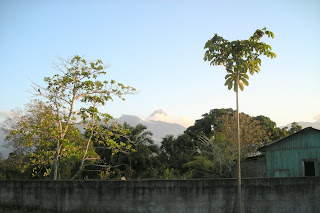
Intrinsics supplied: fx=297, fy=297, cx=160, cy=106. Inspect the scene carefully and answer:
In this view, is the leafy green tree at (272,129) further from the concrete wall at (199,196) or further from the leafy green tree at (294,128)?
the concrete wall at (199,196)

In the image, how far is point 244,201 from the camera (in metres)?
14.2

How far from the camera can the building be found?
19.2 metres

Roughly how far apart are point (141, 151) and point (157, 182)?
2093 cm

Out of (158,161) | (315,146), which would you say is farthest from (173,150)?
(315,146)

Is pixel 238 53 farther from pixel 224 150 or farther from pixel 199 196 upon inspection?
pixel 224 150

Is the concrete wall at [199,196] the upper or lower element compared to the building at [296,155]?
lower

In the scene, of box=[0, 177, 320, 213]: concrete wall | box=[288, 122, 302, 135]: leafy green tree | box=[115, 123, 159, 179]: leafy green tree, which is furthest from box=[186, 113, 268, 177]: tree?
box=[288, 122, 302, 135]: leafy green tree

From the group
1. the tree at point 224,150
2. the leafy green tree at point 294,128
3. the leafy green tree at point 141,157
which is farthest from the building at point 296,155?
the leafy green tree at point 294,128

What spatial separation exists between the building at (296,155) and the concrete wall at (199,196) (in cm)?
529

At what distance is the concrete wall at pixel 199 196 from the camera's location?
14156 mm

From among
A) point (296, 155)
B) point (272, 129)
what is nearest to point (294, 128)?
point (272, 129)

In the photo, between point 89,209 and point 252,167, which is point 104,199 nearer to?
point 89,209

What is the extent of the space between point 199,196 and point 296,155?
8990 mm

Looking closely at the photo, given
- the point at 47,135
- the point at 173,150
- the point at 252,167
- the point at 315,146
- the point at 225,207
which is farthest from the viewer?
the point at 173,150
